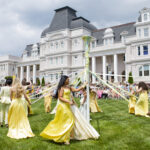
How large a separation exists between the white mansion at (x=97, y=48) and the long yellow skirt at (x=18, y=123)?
28723mm

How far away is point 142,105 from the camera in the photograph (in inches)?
388

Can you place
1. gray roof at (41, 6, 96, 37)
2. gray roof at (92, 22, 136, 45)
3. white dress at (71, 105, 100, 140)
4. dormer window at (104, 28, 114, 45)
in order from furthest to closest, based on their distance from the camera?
1. gray roof at (41, 6, 96, 37)
2. dormer window at (104, 28, 114, 45)
3. gray roof at (92, 22, 136, 45)
4. white dress at (71, 105, 100, 140)

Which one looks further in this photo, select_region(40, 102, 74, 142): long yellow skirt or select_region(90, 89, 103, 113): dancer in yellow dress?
select_region(90, 89, 103, 113): dancer in yellow dress

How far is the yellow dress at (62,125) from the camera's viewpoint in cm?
526

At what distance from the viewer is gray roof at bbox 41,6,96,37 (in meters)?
44.0

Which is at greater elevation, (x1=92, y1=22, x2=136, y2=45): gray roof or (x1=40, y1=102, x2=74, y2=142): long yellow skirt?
(x1=92, y1=22, x2=136, y2=45): gray roof

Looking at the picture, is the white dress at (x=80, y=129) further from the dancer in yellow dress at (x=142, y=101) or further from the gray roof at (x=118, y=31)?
the gray roof at (x=118, y=31)

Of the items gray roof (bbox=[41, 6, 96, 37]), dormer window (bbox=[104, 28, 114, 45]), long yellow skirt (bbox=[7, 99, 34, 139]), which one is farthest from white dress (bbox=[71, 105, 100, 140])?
gray roof (bbox=[41, 6, 96, 37])

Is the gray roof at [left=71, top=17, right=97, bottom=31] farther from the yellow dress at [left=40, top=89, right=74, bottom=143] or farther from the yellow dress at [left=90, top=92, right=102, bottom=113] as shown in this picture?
the yellow dress at [left=40, top=89, right=74, bottom=143]

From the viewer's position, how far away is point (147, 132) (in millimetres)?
6500

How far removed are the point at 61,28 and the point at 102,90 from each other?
27.3m

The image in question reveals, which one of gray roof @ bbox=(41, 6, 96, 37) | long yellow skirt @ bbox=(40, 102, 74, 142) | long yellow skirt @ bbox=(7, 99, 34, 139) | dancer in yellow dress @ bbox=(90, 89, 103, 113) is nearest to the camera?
long yellow skirt @ bbox=(40, 102, 74, 142)

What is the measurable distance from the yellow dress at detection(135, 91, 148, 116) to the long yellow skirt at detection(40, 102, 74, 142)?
5.57 m

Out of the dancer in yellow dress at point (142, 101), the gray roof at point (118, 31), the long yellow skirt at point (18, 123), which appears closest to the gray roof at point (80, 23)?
the gray roof at point (118, 31)
